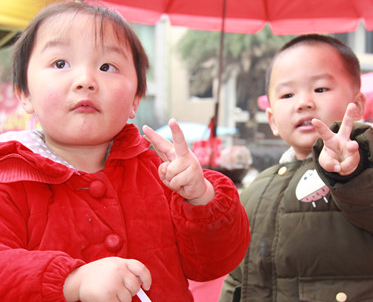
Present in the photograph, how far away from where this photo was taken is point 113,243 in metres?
0.86

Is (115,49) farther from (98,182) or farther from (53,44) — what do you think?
(98,182)

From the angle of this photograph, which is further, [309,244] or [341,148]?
[309,244]

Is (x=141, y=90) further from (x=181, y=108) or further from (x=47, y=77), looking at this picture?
(x=181, y=108)

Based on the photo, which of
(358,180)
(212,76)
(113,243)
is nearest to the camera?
(113,243)

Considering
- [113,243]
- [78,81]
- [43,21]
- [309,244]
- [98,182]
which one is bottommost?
[309,244]

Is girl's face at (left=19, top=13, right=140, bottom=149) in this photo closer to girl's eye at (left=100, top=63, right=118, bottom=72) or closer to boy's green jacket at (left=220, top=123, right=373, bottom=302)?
girl's eye at (left=100, top=63, right=118, bottom=72)

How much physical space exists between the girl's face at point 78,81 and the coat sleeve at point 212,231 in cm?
24

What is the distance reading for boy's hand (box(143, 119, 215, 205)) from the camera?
0.79m

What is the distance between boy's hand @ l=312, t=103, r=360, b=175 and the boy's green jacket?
74mm

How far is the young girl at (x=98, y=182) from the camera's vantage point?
828mm

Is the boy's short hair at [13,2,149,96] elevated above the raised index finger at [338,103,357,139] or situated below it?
above

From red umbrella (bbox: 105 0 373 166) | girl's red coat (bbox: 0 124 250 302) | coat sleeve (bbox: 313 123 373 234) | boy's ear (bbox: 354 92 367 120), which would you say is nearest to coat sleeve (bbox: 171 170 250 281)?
girl's red coat (bbox: 0 124 250 302)

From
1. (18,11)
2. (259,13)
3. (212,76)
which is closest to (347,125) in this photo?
(18,11)

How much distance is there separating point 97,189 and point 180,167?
200 mm
